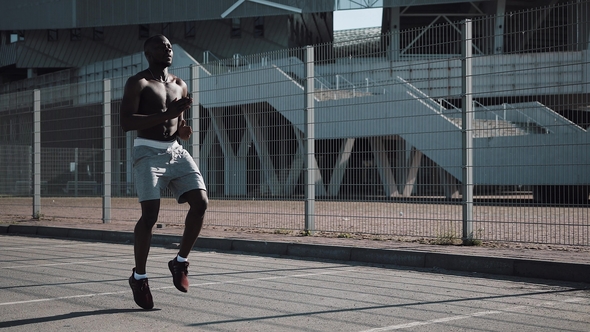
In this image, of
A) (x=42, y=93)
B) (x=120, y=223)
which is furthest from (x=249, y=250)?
(x=42, y=93)

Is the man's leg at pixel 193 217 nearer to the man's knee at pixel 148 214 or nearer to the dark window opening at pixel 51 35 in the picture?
the man's knee at pixel 148 214

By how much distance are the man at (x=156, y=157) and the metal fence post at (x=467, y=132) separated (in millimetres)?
4950

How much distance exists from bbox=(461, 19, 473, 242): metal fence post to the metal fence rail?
19mm

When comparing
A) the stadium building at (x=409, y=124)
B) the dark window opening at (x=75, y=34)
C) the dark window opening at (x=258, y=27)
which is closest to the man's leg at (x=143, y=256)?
the stadium building at (x=409, y=124)

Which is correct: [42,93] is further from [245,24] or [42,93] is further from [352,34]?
[352,34]

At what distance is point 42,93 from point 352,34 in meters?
41.5

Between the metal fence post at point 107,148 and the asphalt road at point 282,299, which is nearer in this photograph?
the asphalt road at point 282,299

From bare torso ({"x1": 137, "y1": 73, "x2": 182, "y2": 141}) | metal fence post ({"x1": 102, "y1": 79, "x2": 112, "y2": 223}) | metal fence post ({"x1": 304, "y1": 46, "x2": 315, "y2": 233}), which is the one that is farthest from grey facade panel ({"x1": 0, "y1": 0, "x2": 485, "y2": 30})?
bare torso ({"x1": 137, "y1": 73, "x2": 182, "y2": 141})

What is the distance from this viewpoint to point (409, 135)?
34.0 feet

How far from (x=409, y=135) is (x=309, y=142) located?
1.78m

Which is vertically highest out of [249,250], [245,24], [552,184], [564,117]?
[245,24]

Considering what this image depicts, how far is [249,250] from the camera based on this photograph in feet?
34.6

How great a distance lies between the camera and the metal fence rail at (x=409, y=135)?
929 centimetres

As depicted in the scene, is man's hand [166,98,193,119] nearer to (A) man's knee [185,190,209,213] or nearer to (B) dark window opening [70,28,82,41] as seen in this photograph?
(A) man's knee [185,190,209,213]
